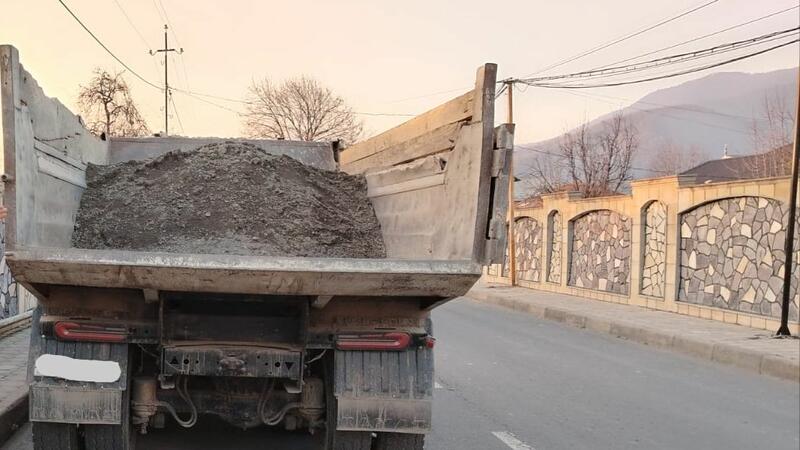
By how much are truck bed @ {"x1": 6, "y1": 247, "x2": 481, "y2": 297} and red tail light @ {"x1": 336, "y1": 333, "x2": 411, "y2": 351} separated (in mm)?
408

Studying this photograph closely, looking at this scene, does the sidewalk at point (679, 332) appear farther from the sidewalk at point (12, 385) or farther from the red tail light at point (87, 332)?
the sidewalk at point (12, 385)

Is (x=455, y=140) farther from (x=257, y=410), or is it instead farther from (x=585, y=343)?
(x=585, y=343)

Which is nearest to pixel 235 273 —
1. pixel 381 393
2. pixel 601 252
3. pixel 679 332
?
pixel 381 393

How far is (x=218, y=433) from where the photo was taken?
17.3 feet

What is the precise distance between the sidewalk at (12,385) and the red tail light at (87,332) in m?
2.06

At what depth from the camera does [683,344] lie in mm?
10672

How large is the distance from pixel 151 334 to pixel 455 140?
1858 mm

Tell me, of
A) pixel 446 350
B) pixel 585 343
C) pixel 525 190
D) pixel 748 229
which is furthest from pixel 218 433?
pixel 525 190

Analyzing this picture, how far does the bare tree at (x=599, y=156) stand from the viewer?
1440 inches

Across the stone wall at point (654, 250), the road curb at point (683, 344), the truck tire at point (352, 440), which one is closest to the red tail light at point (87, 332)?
the truck tire at point (352, 440)

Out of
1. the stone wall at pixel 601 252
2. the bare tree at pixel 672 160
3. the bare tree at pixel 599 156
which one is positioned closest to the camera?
the stone wall at pixel 601 252

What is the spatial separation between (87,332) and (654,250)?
1366 cm

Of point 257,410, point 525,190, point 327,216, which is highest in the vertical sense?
point 525,190

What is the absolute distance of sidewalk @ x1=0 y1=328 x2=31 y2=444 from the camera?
16.9 ft
